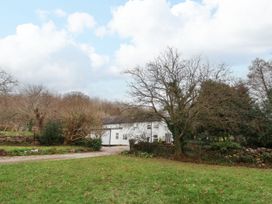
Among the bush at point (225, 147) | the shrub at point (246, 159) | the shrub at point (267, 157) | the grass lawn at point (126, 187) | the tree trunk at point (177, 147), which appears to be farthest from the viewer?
the tree trunk at point (177, 147)

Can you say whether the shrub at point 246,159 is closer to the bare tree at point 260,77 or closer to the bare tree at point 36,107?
the bare tree at point 260,77

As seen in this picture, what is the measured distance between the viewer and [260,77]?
26.4 meters

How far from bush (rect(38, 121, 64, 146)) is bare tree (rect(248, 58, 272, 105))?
17.6 metres

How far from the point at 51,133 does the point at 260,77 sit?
19.6 meters

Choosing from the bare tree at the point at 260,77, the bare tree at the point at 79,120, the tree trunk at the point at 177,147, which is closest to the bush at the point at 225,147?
the tree trunk at the point at 177,147

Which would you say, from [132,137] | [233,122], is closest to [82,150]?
[132,137]

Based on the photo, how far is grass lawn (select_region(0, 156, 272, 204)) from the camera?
830 cm

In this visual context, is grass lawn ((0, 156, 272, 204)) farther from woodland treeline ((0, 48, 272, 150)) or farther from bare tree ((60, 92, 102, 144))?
bare tree ((60, 92, 102, 144))

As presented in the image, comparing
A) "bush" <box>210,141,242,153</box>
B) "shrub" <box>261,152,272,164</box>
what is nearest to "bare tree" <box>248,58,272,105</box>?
"bush" <box>210,141,242,153</box>

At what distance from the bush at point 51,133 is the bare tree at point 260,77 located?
17619 mm

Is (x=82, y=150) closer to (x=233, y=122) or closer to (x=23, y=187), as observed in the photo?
(x=233, y=122)

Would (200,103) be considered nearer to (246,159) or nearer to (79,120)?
(246,159)

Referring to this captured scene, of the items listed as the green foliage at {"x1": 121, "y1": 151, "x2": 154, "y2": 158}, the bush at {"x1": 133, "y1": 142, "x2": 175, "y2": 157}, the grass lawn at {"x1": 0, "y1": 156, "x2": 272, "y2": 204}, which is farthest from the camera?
the bush at {"x1": 133, "y1": 142, "x2": 175, "y2": 157}

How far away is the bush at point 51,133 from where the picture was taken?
26734mm
